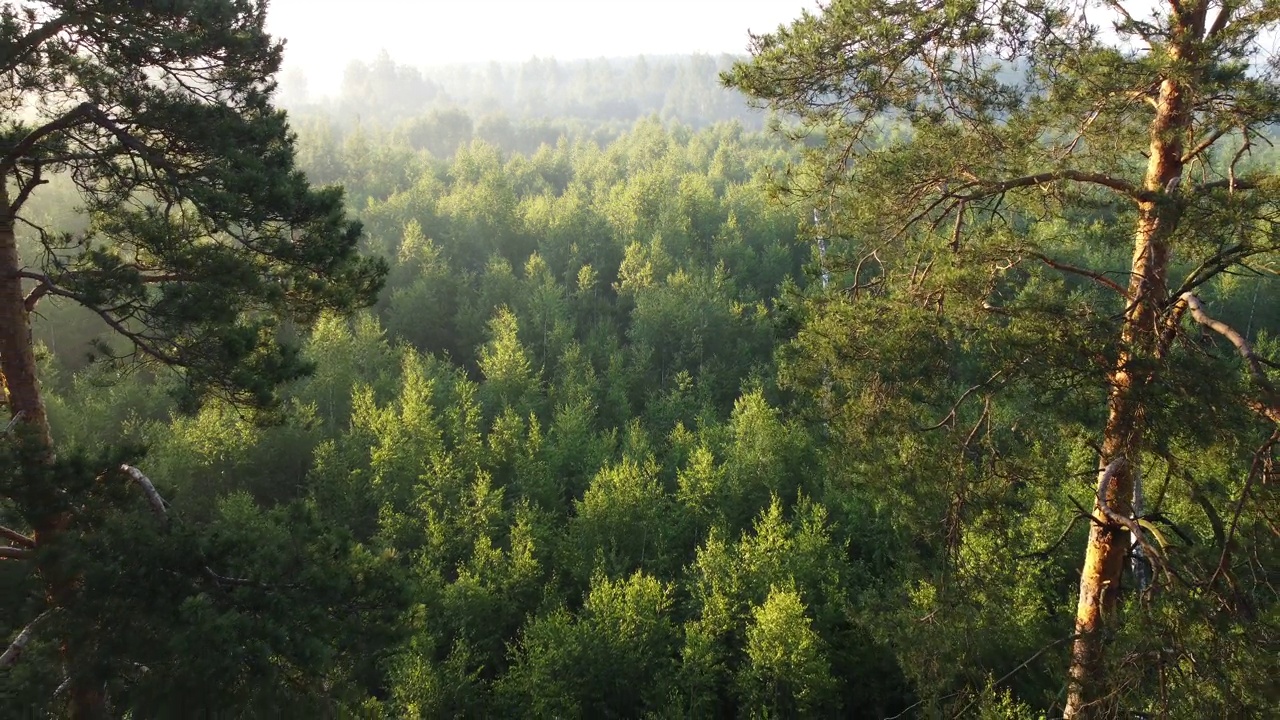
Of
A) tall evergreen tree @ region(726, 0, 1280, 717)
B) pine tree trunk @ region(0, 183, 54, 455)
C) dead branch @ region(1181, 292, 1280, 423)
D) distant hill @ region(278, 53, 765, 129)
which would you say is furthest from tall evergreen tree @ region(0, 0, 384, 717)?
distant hill @ region(278, 53, 765, 129)

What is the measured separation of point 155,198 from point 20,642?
12.8 ft

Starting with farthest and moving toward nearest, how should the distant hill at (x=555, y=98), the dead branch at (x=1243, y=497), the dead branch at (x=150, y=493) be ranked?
the distant hill at (x=555, y=98), the dead branch at (x=150, y=493), the dead branch at (x=1243, y=497)

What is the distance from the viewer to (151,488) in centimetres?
652

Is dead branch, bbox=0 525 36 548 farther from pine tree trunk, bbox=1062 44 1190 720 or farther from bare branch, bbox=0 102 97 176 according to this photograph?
pine tree trunk, bbox=1062 44 1190 720

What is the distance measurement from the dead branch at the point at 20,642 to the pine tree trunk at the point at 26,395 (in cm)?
15

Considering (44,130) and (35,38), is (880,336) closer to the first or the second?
(44,130)

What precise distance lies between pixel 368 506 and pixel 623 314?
18.7 m

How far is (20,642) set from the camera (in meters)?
5.43


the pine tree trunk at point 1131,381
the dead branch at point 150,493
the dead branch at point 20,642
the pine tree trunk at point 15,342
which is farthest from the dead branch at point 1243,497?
the pine tree trunk at point 15,342

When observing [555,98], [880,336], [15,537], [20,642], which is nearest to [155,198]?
[15,537]

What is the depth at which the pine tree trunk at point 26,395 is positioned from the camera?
5.73 m

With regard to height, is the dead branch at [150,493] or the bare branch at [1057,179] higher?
the bare branch at [1057,179]

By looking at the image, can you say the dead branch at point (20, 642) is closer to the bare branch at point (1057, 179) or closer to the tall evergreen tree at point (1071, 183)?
the tall evergreen tree at point (1071, 183)

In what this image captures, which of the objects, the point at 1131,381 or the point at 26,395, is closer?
the point at 1131,381
